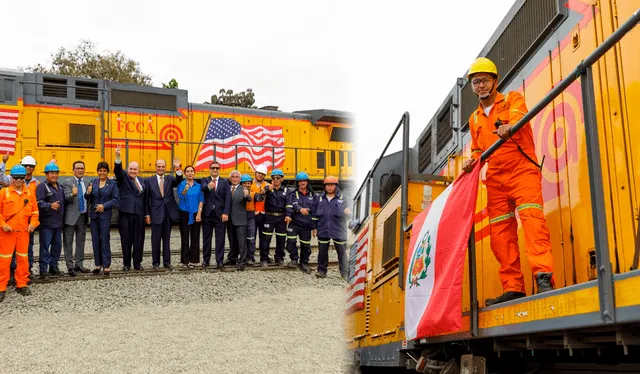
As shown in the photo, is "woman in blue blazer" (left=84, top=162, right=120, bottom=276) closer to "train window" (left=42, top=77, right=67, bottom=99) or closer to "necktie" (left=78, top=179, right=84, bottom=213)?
"necktie" (left=78, top=179, right=84, bottom=213)

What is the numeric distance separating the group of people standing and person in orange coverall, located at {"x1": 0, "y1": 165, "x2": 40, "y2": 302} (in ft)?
0.04

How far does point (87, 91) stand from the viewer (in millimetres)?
13844

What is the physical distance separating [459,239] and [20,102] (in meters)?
12.7

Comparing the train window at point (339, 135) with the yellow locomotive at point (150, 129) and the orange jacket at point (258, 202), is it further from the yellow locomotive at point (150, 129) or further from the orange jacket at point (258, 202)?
the orange jacket at point (258, 202)

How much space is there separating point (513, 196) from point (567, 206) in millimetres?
282

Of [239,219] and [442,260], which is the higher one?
[239,219]

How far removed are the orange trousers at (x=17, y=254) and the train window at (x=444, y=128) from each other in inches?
215

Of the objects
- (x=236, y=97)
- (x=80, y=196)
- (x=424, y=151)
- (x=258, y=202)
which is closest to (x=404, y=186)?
(x=424, y=151)

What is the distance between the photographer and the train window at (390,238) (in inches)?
199

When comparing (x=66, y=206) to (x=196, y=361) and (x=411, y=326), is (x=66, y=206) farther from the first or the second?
(x=411, y=326)

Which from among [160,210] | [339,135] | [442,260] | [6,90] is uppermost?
[6,90]

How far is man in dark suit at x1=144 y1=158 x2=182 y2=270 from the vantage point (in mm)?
8859

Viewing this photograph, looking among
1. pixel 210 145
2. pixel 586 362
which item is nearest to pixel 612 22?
pixel 586 362

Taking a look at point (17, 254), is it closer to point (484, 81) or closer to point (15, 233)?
point (15, 233)
